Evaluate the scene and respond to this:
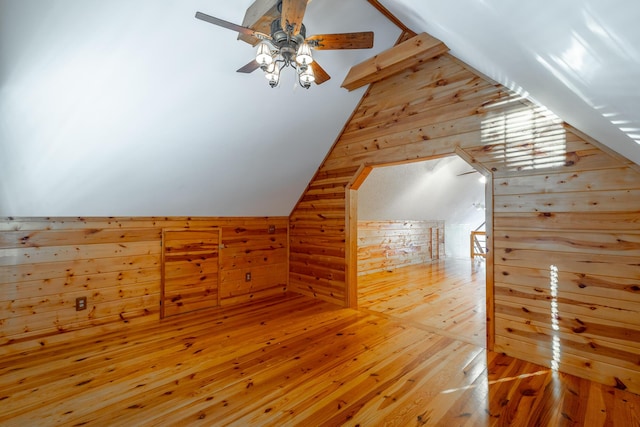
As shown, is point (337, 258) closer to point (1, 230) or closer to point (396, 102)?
point (396, 102)

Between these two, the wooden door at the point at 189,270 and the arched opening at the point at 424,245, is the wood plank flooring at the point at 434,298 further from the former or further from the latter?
the wooden door at the point at 189,270

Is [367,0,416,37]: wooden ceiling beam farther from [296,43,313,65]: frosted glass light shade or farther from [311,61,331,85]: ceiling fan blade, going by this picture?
[296,43,313,65]: frosted glass light shade

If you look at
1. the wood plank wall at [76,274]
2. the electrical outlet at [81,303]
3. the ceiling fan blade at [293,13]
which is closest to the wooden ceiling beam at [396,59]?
the ceiling fan blade at [293,13]

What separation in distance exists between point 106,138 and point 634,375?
4.24 meters

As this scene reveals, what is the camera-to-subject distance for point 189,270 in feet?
12.0

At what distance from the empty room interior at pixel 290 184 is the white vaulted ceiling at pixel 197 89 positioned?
0.01 meters

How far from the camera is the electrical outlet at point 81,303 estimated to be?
2922 millimetres

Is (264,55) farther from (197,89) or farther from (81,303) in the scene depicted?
(81,303)

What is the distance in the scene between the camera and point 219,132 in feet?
9.21

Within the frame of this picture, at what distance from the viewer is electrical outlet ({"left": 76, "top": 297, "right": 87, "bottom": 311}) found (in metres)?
2.92

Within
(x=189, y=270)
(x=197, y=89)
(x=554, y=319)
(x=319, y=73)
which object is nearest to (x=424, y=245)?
(x=554, y=319)

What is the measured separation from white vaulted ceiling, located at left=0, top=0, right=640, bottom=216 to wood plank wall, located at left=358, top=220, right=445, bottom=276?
2.79 meters

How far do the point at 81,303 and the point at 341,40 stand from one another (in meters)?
3.47

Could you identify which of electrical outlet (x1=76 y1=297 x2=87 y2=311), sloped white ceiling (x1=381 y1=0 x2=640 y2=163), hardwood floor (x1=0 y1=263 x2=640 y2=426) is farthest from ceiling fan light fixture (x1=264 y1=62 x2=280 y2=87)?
electrical outlet (x1=76 y1=297 x2=87 y2=311)
